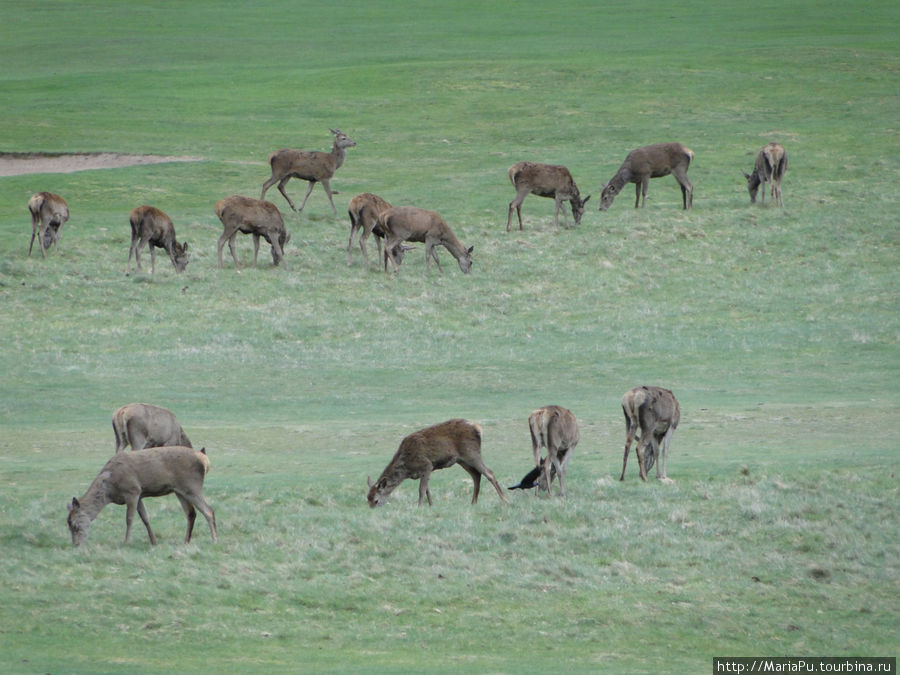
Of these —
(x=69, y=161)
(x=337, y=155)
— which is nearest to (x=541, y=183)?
(x=337, y=155)

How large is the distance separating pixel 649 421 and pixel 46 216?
1835 centimetres

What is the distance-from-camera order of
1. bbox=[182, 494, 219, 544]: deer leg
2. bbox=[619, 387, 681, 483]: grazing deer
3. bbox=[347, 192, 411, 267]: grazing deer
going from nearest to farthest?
bbox=[182, 494, 219, 544]: deer leg < bbox=[619, 387, 681, 483]: grazing deer < bbox=[347, 192, 411, 267]: grazing deer

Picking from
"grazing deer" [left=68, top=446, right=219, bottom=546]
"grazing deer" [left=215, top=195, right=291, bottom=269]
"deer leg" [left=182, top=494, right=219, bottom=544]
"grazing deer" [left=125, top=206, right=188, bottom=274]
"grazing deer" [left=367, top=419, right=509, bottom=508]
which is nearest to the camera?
"grazing deer" [left=68, top=446, right=219, bottom=546]

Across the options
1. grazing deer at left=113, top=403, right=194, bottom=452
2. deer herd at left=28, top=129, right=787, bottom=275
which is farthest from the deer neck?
grazing deer at left=113, top=403, right=194, bottom=452

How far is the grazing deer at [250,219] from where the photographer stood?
3008 centimetres

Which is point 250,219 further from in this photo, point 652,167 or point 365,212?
point 652,167

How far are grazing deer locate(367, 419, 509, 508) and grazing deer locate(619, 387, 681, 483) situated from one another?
196 cm

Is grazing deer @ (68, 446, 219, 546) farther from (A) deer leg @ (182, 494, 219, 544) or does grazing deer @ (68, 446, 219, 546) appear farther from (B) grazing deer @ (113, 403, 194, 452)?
(B) grazing deer @ (113, 403, 194, 452)

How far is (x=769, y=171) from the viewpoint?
37812 millimetres

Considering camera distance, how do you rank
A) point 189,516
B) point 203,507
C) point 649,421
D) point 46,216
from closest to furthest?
Answer: point 203,507, point 189,516, point 649,421, point 46,216

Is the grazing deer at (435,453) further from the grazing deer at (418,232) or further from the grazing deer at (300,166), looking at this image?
the grazing deer at (300,166)

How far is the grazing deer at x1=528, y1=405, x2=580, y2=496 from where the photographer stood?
15516mm

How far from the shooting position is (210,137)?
47.3 m

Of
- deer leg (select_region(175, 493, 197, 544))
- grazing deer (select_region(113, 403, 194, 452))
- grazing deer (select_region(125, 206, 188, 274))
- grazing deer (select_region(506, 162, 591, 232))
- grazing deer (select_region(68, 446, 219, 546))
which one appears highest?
grazing deer (select_region(506, 162, 591, 232))
